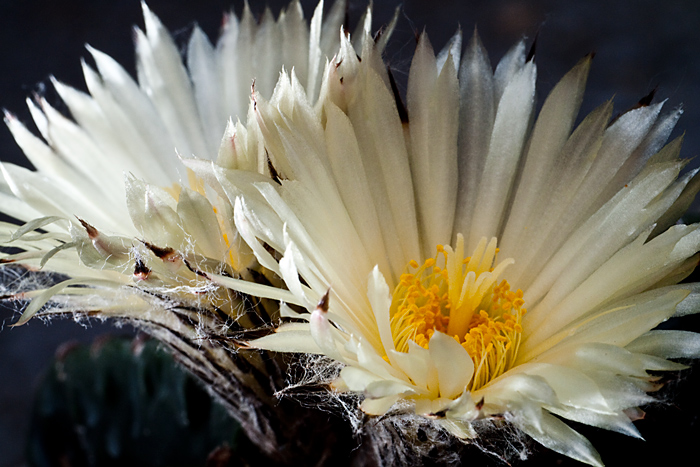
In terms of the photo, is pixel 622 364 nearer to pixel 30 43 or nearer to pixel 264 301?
pixel 264 301

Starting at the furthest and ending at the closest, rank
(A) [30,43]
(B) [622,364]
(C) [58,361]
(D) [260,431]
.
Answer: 1. (A) [30,43]
2. (C) [58,361]
3. (D) [260,431]
4. (B) [622,364]

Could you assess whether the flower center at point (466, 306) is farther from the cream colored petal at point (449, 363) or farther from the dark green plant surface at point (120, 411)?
the dark green plant surface at point (120, 411)

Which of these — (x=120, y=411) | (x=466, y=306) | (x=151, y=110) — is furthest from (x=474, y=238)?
(x=120, y=411)

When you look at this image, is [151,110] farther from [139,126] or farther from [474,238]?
[474,238]

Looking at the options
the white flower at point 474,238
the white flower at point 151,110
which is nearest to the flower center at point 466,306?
the white flower at point 474,238

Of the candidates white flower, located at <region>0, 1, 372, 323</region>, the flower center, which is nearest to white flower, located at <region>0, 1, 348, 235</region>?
white flower, located at <region>0, 1, 372, 323</region>

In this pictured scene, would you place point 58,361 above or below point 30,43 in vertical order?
below

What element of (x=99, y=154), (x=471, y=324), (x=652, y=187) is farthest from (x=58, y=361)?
(x=652, y=187)

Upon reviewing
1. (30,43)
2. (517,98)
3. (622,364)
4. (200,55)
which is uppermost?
(30,43)

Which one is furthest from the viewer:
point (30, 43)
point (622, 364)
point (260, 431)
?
point (30, 43)
